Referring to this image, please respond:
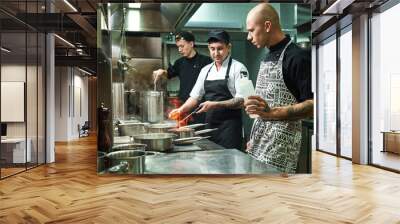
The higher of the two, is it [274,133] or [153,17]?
[153,17]

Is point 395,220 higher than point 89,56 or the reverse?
the reverse

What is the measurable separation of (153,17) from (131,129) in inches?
69.0

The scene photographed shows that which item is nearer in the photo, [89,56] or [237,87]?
[237,87]

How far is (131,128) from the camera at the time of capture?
18.8ft

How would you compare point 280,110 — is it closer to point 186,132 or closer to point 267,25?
→ point 267,25

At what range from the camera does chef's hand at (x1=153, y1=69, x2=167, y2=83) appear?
5.73m

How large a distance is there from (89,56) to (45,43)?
4638mm

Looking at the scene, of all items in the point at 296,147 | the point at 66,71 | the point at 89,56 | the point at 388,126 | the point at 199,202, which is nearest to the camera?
the point at 199,202

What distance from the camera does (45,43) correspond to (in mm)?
7777

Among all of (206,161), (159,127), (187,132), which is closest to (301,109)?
(206,161)

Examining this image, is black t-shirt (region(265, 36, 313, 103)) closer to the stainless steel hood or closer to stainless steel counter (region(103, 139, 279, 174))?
stainless steel counter (region(103, 139, 279, 174))

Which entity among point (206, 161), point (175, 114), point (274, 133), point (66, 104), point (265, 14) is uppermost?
point (265, 14)

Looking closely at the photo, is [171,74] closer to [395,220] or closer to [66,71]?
[395,220]

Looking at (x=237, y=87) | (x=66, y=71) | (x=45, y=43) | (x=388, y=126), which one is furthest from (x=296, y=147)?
(x=66, y=71)
